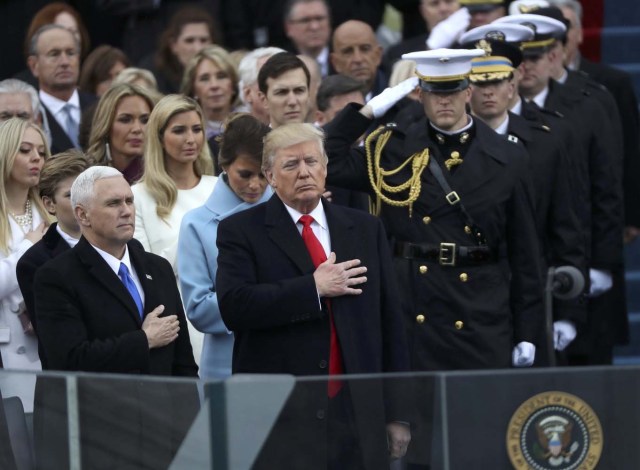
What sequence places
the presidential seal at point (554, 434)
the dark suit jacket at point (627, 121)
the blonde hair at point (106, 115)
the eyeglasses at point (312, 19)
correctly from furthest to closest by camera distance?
the eyeglasses at point (312, 19)
the dark suit jacket at point (627, 121)
the blonde hair at point (106, 115)
the presidential seal at point (554, 434)

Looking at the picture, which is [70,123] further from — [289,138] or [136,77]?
[289,138]

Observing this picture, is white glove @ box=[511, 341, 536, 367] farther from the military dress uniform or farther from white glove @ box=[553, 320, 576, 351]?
white glove @ box=[553, 320, 576, 351]

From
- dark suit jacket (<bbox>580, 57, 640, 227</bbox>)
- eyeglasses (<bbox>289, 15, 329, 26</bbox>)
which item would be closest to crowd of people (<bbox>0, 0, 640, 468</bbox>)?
dark suit jacket (<bbox>580, 57, 640, 227</bbox>)

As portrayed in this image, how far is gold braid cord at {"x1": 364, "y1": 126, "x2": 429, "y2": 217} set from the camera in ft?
23.0

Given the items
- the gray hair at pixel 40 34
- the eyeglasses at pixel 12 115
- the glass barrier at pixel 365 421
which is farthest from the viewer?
the gray hair at pixel 40 34

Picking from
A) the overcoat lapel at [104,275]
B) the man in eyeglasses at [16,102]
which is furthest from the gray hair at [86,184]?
the man in eyeglasses at [16,102]

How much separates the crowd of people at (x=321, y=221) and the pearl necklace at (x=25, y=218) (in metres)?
0.01

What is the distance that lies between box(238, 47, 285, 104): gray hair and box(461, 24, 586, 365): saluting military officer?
43.1 inches

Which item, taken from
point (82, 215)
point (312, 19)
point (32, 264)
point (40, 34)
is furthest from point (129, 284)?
point (312, 19)

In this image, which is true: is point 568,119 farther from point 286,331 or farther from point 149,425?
point 149,425

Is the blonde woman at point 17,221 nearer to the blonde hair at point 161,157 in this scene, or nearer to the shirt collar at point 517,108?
the blonde hair at point 161,157

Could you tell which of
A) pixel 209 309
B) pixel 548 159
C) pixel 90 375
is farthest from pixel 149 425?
pixel 548 159

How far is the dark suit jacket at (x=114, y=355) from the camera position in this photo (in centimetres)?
519

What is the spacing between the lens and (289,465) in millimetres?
5184
